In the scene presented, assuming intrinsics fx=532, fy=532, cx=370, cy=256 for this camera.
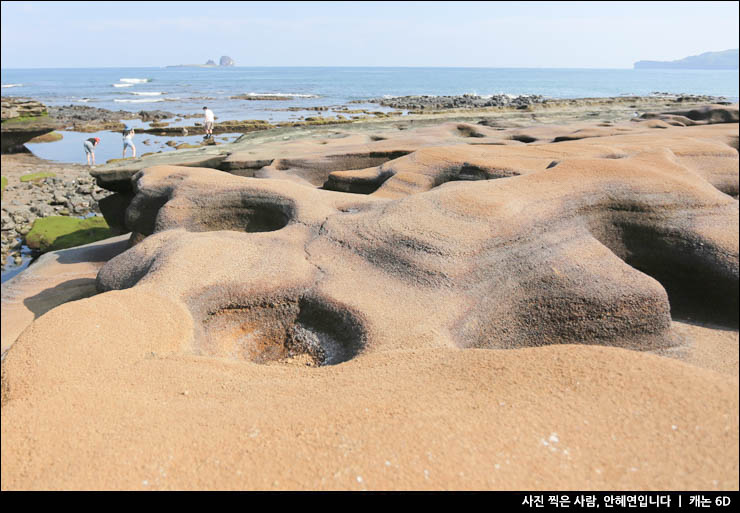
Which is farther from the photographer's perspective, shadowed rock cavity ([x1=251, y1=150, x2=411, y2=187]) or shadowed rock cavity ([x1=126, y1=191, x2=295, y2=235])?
shadowed rock cavity ([x1=251, y1=150, x2=411, y2=187])

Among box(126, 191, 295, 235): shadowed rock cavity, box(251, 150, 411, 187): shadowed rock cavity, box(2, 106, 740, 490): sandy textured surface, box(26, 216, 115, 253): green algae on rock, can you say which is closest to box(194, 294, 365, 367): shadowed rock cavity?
box(2, 106, 740, 490): sandy textured surface

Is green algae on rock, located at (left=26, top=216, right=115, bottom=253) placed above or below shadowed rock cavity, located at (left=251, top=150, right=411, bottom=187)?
below

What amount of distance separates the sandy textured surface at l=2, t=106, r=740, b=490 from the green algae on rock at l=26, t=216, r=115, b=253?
4.64 metres

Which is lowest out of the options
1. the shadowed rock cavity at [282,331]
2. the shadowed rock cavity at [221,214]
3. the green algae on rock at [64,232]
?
the green algae on rock at [64,232]

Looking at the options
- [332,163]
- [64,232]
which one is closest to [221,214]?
[332,163]

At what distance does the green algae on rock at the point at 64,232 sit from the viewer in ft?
33.2

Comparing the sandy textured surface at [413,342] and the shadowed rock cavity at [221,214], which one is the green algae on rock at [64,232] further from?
the shadowed rock cavity at [221,214]

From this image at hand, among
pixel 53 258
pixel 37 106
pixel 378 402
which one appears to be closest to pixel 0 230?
pixel 53 258

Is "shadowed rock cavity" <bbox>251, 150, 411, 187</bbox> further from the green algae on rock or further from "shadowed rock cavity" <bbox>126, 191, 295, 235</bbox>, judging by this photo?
the green algae on rock

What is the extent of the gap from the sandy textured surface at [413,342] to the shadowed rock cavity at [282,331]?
0.06 ft

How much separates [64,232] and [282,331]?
844 centimetres

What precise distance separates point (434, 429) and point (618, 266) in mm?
2394

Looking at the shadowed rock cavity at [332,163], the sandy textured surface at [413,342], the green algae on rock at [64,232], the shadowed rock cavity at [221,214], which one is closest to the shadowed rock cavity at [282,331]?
the sandy textured surface at [413,342]

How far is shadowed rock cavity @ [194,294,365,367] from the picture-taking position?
3.83m
